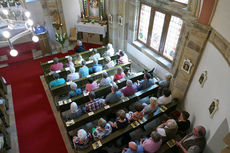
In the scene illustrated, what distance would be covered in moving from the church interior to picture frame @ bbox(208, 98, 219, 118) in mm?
21

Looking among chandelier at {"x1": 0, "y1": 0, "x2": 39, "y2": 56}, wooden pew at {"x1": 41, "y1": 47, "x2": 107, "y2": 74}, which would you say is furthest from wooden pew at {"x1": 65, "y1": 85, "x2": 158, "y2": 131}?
wooden pew at {"x1": 41, "y1": 47, "x2": 107, "y2": 74}

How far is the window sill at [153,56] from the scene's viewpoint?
593 centimetres

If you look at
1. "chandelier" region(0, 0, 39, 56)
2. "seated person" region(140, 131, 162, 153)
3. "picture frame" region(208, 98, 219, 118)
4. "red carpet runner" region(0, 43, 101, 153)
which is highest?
"chandelier" region(0, 0, 39, 56)

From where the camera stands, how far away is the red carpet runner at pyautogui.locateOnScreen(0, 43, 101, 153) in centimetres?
441

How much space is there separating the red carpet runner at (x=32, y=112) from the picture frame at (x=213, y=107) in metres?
3.59

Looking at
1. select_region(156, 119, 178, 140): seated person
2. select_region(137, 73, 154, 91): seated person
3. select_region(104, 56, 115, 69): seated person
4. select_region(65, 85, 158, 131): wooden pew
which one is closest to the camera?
select_region(156, 119, 178, 140): seated person

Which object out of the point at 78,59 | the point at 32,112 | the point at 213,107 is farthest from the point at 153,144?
the point at 78,59

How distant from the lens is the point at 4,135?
4098mm

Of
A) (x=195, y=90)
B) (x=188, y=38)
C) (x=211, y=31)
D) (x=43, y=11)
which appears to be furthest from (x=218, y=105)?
(x=43, y=11)

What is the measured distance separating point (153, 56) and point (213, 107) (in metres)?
3.45

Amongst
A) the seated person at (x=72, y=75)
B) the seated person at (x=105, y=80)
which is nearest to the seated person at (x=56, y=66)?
the seated person at (x=72, y=75)

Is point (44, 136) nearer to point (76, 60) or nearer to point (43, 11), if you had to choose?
point (76, 60)

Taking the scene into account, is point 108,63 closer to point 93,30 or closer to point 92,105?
point 92,105

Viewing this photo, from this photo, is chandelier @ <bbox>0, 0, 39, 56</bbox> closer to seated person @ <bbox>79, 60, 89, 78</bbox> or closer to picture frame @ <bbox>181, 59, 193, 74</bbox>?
seated person @ <bbox>79, 60, 89, 78</bbox>
